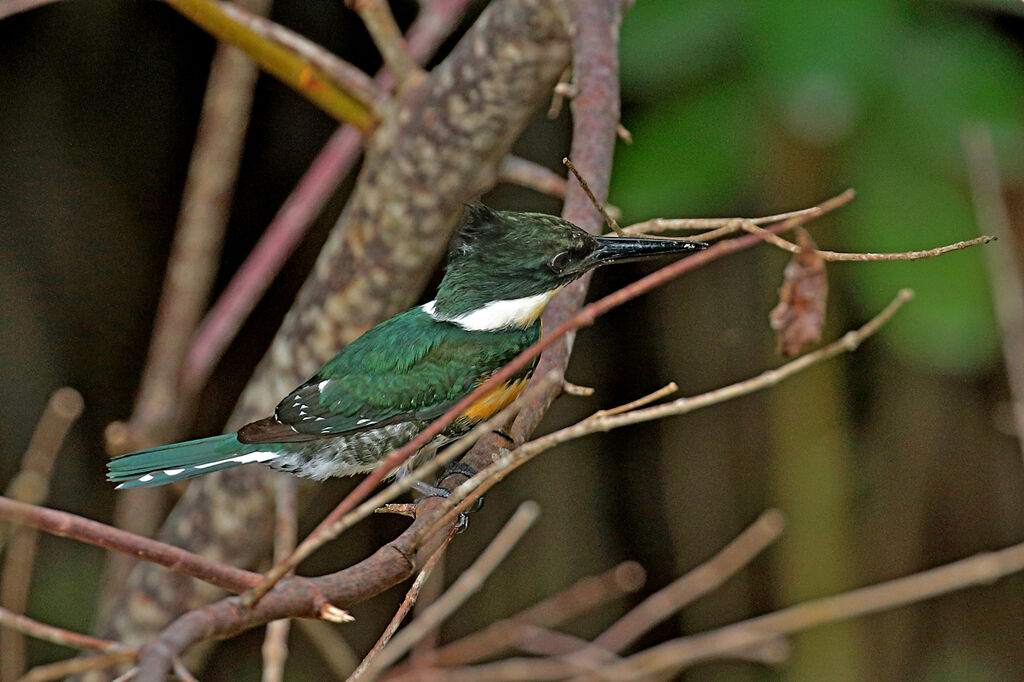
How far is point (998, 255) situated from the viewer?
6.10 ft

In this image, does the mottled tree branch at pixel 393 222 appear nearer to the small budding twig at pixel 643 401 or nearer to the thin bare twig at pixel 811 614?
the thin bare twig at pixel 811 614

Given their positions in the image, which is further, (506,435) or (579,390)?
(506,435)

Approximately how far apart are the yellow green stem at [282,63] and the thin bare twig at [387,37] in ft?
0.30

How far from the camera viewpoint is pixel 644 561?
3.35 metres

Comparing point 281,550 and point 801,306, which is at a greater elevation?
point 801,306

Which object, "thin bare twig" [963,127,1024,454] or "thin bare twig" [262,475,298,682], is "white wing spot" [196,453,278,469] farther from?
"thin bare twig" [963,127,1024,454]

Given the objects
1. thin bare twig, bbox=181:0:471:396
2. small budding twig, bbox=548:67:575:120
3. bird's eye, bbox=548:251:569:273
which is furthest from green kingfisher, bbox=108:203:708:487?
thin bare twig, bbox=181:0:471:396

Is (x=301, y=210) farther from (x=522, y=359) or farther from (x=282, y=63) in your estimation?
(x=522, y=359)

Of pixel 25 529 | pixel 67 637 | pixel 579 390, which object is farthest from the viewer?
pixel 25 529

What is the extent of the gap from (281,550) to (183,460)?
0.66 feet

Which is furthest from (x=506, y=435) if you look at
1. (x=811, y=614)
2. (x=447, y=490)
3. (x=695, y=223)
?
(x=811, y=614)

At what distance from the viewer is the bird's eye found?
1.50m

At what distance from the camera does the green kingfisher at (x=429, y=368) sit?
1.52 meters

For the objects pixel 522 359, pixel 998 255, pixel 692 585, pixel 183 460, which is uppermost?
pixel 998 255
